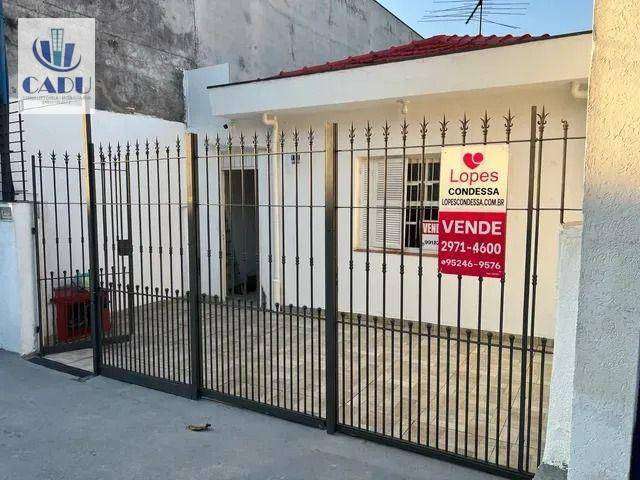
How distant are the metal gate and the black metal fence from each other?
292mm

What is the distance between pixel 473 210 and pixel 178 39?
23.6 ft

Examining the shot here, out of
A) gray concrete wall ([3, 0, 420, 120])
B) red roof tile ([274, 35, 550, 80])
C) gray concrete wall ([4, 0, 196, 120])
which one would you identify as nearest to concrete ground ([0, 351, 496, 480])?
gray concrete wall ([3, 0, 420, 120])

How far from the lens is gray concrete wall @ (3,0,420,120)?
7461 mm

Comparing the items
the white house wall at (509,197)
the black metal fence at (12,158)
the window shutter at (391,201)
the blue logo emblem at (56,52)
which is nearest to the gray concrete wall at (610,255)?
the white house wall at (509,197)

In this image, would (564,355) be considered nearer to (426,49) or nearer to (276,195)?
(426,49)

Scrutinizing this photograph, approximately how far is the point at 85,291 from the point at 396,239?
442 cm

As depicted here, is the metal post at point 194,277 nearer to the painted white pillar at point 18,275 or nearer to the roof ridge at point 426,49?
the painted white pillar at point 18,275

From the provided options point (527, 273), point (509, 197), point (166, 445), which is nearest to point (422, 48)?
point (509, 197)

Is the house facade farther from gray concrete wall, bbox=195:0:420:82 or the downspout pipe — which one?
gray concrete wall, bbox=195:0:420:82

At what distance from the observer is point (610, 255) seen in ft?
6.32

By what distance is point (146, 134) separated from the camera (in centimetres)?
812

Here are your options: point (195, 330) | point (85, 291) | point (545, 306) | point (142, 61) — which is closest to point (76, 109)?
point (142, 61)

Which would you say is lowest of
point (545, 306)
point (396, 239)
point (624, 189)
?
point (545, 306)

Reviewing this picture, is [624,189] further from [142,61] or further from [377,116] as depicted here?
[142,61]
